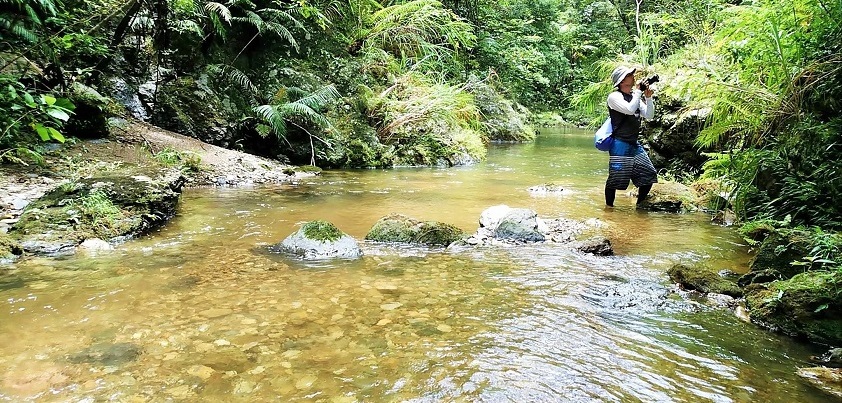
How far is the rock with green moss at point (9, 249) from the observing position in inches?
150

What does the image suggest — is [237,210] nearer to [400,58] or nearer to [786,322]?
[786,322]

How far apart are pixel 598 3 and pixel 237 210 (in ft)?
95.4

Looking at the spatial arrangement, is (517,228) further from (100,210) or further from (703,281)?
(100,210)

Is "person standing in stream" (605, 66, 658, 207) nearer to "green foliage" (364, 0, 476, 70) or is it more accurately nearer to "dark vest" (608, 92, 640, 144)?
"dark vest" (608, 92, 640, 144)

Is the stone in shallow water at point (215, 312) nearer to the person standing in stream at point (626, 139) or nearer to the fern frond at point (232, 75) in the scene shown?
the person standing in stream at point (626, 139)

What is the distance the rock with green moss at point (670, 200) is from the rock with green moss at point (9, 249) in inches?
258

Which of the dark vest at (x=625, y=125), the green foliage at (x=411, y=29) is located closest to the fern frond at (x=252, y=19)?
the green foliage at (x=411, y=29)

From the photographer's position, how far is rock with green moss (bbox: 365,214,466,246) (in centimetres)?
469

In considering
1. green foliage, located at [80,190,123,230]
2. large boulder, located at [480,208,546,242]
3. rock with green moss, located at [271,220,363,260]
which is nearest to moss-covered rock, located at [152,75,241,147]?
green foliage, located at [80,190,123,230]

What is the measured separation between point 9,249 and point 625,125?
6374mm

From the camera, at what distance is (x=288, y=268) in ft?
12.7

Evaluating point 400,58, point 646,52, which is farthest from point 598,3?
point 646,52

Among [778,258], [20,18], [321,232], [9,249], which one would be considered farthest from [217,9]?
[778,258]

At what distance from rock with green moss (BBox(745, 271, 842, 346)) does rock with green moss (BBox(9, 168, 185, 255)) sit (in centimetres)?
490
